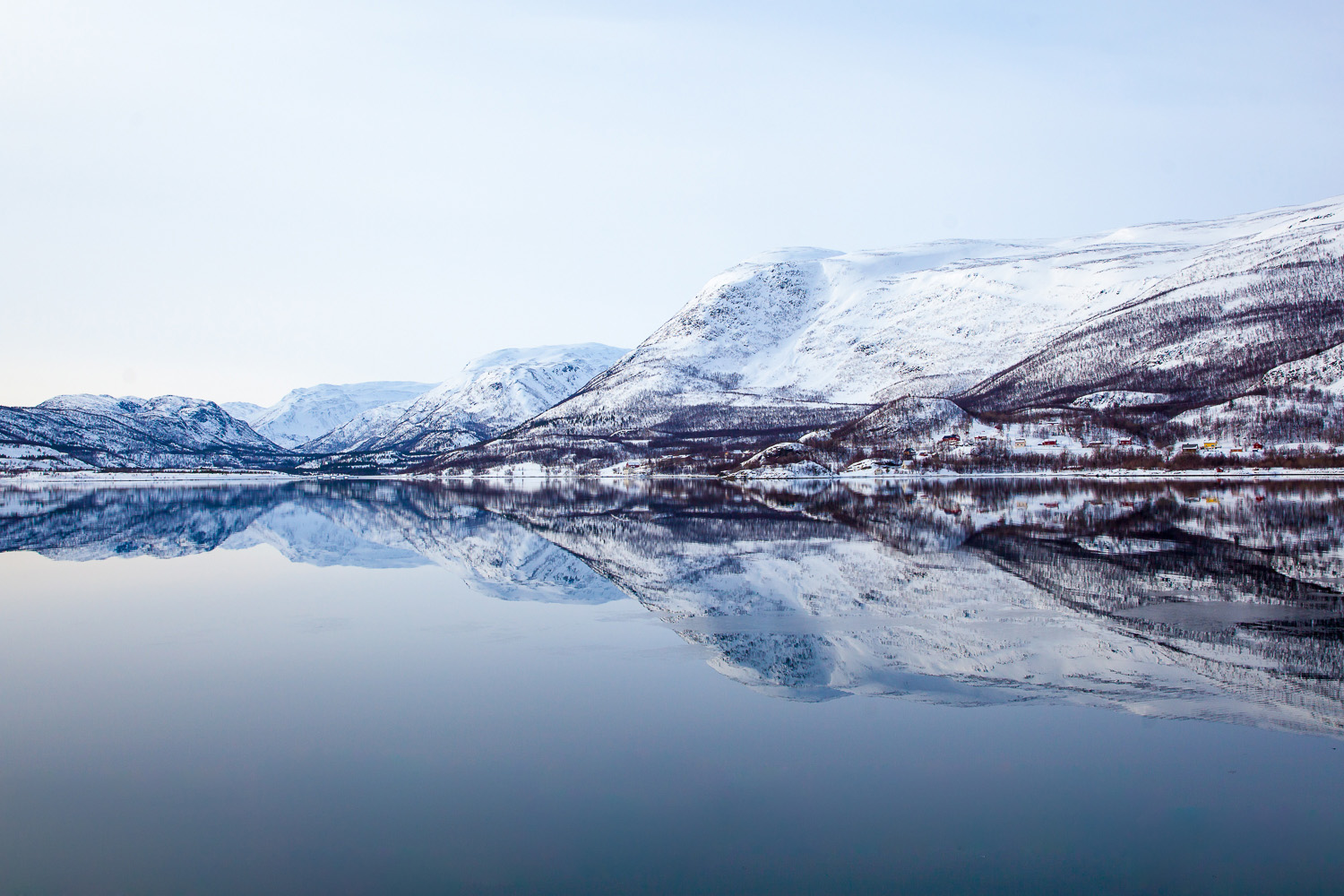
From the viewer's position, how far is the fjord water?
952cm

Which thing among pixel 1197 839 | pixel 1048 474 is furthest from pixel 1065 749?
pixel 1048 474

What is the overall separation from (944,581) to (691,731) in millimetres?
16314

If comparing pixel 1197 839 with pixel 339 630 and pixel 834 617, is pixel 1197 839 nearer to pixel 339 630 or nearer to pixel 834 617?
pixel 834 617

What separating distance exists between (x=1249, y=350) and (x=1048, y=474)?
7711cm

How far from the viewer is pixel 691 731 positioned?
1359cm

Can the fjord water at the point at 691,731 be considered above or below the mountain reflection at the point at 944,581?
above

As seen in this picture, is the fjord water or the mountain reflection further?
the mountain reflection

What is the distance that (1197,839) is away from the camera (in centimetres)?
979

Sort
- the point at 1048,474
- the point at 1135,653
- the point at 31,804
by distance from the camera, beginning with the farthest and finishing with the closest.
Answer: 1. the point at 1048,474
2. the point at 1135,653
3. the point at 31,804

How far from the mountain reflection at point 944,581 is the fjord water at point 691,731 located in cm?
17

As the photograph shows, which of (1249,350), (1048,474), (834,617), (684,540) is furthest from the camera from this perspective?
(1249,350)

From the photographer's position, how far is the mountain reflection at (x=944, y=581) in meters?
16.2

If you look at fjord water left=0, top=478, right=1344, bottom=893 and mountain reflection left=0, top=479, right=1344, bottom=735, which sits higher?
fjord water left=0, top=478, right=1344, bottom=893

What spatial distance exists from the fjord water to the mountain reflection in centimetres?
17
